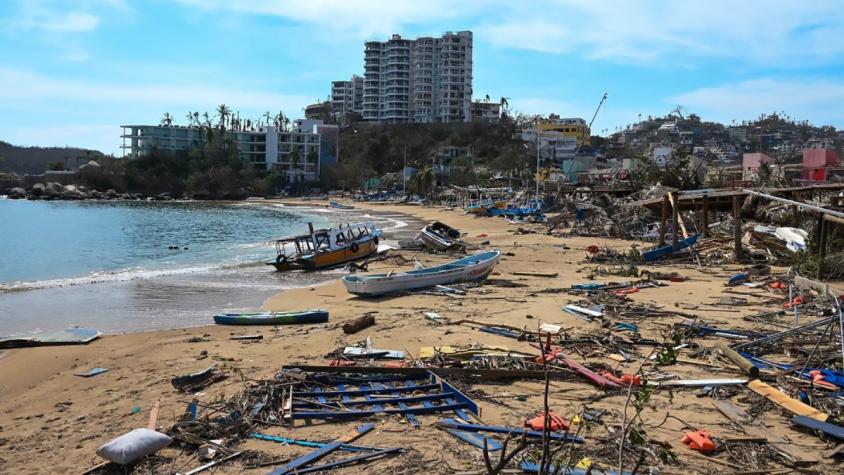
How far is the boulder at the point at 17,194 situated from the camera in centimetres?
10741

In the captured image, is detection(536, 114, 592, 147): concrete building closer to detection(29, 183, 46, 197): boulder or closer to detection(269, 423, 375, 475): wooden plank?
detection(29, 183, 46, 197): boulder

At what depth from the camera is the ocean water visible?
1719 cm

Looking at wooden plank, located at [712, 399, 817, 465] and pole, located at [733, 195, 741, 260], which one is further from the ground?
pole, located at [733, 195, 741, 260]

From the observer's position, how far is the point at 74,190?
106062 millimetres

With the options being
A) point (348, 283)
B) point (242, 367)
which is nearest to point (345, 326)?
point (242, 367)

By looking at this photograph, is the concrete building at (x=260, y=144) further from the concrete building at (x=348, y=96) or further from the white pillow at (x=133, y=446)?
the white pillow at (x=133, y=446)

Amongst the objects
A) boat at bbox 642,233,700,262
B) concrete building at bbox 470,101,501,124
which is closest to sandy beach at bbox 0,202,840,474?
boat at bbox 642,233,700,262

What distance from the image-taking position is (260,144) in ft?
409

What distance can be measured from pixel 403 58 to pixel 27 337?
155889mm

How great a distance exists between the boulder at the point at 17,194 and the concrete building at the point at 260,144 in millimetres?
18618

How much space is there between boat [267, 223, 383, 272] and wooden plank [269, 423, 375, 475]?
19451 mm

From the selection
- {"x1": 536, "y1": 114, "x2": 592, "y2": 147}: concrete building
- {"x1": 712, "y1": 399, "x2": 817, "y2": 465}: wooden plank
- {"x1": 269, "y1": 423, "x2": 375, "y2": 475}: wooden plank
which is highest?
{"x1": 536, "y1": 114, "x2": 592, "y2": 147}: concrete building

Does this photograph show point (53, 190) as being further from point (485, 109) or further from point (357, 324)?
point (357, 324)

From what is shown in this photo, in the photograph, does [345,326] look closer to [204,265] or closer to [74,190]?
[204,265]
